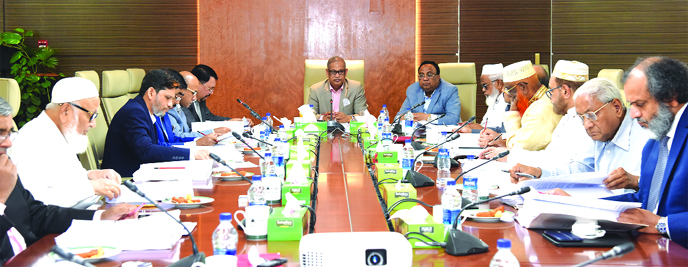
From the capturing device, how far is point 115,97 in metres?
4.07

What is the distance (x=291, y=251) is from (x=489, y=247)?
1.68 feet

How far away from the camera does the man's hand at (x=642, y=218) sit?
168 centimetres

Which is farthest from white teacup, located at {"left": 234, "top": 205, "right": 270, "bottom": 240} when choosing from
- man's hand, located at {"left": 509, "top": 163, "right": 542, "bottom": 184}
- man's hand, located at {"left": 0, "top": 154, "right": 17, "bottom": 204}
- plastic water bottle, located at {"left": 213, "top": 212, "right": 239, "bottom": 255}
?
man's hand, located at {"left": 509, "top": 163, "right": 542, "bottom": 184}

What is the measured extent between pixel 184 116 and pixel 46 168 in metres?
2.39

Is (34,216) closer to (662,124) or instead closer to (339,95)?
(662,124)

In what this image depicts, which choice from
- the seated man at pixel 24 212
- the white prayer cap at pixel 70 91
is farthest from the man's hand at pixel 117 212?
the white prayer cap at pixel 70 91

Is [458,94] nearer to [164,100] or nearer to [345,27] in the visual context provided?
[345,27]

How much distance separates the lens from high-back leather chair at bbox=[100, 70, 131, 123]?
151 inches

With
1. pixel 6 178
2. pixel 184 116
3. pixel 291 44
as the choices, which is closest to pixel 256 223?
pixel 6 178

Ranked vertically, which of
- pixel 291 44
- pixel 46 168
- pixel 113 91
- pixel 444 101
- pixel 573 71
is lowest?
pixel 46 168

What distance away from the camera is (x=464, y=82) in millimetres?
5934

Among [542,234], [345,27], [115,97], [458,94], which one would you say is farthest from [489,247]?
[345,27]

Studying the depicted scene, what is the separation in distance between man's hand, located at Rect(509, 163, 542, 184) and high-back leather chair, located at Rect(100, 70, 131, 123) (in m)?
2.55

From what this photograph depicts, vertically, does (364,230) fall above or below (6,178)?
below
